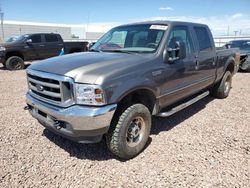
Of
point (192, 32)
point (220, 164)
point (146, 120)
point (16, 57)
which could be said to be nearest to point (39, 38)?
point (16, 57)

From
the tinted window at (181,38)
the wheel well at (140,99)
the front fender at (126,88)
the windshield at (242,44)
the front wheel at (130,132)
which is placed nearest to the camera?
the front fender at (126,88)

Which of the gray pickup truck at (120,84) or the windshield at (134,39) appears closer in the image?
the gray pickup truck at (120,84)

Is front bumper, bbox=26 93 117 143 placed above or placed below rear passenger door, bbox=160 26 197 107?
below

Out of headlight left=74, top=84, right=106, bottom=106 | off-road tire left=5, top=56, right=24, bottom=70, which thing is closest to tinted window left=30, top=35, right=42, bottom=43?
off-road tire left=5, top=56, right=24, bottom=70

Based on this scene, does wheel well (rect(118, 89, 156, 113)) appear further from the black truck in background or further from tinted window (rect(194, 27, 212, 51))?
the black truck in background

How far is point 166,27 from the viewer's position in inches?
150

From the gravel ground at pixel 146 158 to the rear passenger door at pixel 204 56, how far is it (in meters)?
0.93

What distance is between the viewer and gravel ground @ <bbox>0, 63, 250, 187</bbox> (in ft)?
9.09

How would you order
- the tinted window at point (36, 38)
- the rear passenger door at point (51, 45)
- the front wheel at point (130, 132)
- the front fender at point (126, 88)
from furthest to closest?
the rear passenger door at point (51, 45) < the tinted window at point (36, 38) < the front wheel at point (130, 132) < the front fender at point (126, 88)

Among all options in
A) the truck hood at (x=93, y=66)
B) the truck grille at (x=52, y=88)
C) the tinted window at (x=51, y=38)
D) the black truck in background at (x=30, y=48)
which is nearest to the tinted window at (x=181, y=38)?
the truck hood at (x=93, y=66)

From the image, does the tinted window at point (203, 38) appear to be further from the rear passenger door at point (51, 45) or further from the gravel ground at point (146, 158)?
the rear passenger door at point (51, 45)

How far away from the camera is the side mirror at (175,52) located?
3496 mm

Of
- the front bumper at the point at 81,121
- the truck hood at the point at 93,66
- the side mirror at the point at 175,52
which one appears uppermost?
the side mirror at the point at 175,52

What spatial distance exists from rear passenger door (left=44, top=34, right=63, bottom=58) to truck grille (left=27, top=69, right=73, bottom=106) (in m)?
10.3
